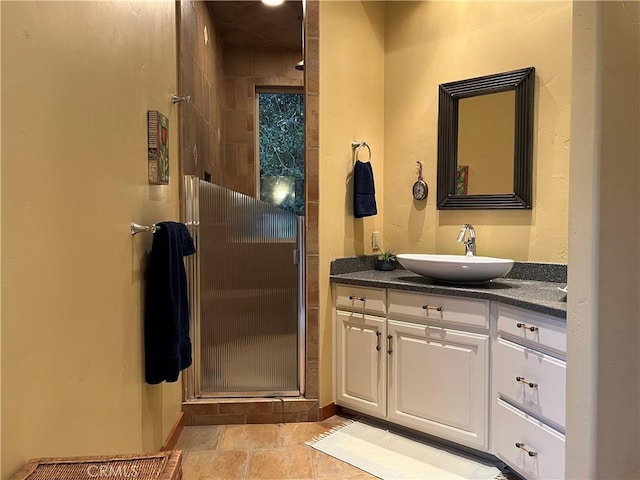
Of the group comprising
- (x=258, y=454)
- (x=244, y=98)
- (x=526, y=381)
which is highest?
(x=244, y=98)

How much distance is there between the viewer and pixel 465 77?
2832mm

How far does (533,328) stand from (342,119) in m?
1.66

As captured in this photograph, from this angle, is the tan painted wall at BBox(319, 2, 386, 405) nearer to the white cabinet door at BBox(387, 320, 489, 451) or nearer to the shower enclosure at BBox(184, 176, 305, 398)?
the shower enclosure at BBox(184, 176, 305, 398)

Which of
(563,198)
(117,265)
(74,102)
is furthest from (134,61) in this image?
(563,198)

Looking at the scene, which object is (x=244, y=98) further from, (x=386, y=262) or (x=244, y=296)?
(x=386, y=262)

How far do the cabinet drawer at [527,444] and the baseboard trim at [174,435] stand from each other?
163 cm

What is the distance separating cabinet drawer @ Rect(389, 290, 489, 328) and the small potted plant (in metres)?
0.45

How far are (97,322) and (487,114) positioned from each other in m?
2.35

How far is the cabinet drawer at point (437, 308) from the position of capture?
7.41 feet

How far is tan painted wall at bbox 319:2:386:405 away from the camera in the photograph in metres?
2.82

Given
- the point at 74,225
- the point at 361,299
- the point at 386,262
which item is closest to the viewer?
the point at 74,225

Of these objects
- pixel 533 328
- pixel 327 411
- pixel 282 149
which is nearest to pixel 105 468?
pixel 533 328

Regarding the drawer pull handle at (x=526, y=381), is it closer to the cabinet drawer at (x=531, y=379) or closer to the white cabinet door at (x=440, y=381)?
the cabinet drawer at (x=531, y=379)

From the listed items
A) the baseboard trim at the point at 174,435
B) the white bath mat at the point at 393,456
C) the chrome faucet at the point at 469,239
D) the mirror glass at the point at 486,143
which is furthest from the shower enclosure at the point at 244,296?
the mirror glass at the point at 486,143
